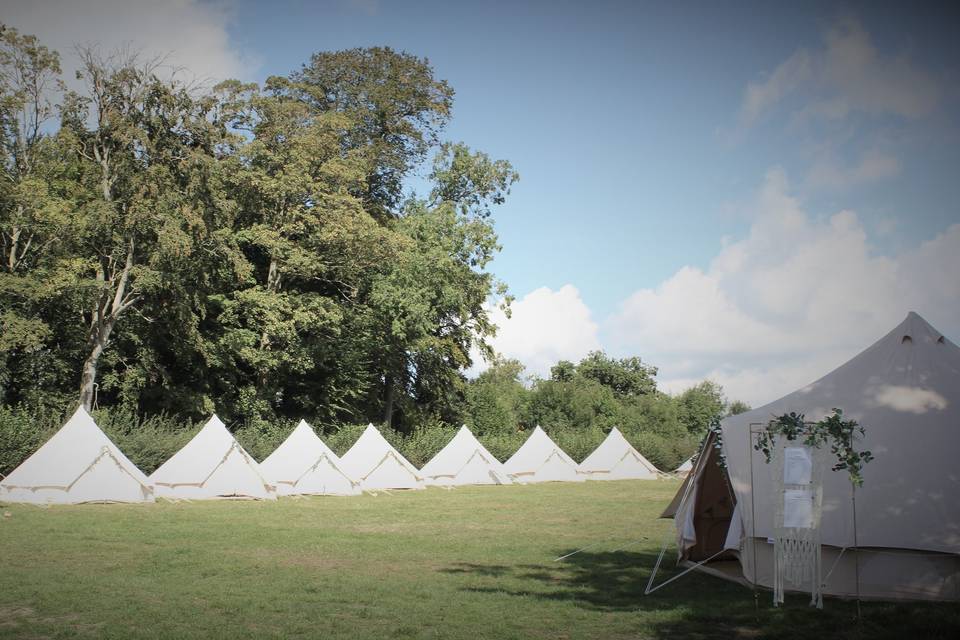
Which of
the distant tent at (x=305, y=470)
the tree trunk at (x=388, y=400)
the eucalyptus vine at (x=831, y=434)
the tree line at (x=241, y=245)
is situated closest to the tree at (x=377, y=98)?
the tree line at (x=241, y=245)

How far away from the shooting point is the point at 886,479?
8.48m

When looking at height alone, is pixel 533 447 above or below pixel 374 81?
below

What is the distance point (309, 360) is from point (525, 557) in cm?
1997

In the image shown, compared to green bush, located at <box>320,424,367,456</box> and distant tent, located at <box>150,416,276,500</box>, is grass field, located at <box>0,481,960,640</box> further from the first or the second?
green bush, located at <box>320,424,367,456</box>

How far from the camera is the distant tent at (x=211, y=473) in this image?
1994 centimetres

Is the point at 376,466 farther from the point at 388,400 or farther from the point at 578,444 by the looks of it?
the point at 578,444

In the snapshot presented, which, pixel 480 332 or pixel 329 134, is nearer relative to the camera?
pixel 329 134

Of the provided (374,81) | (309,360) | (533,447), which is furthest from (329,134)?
(533,447)

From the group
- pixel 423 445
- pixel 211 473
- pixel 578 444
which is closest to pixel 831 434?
pixel 211 473

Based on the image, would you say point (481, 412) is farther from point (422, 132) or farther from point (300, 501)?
point (300, 501)

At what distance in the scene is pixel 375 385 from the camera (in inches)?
1410

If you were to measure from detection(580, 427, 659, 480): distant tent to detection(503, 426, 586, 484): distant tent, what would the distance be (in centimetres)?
85

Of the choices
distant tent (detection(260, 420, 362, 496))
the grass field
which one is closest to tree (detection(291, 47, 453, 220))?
distant tent (detection(260, 420, 362, 496))

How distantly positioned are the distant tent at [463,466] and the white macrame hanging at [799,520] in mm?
20252
